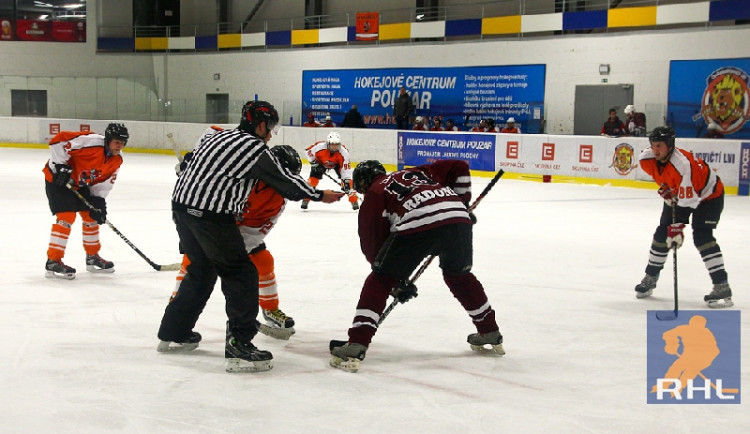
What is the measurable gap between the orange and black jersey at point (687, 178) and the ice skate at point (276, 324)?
2.64m

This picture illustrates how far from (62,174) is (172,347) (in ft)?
7.12

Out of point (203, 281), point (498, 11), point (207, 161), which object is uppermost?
point (498, 11)

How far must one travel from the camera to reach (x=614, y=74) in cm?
1658

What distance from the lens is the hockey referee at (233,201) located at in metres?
3.66

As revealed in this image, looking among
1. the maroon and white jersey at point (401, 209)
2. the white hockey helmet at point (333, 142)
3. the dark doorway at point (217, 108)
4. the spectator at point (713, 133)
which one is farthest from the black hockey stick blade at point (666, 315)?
the dark doorway at point (217, 108)

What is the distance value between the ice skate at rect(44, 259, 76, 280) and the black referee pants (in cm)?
229

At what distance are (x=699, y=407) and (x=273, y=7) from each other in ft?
77.2

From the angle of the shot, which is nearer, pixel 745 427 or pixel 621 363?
pixel 745 427

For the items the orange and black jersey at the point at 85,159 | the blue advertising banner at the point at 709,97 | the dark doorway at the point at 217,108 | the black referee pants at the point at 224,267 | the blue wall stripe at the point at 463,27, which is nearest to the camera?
the black referee pants at the point at 224,267

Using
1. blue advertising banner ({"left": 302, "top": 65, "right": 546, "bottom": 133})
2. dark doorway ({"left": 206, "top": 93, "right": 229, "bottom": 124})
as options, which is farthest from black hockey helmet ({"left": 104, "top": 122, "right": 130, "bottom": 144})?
dark doorway ({"left": 206, "top": 93, "right": 229, "bottom": 124})

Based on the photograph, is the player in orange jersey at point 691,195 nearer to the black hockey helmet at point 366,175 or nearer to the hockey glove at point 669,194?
the hockey glove at point 669,194

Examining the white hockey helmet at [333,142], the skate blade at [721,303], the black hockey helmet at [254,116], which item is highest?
the black hockey helmet at [254,116]

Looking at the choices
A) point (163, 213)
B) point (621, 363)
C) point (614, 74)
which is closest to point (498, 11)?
point (614, 74)

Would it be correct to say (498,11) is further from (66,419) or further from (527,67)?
(66,419)
